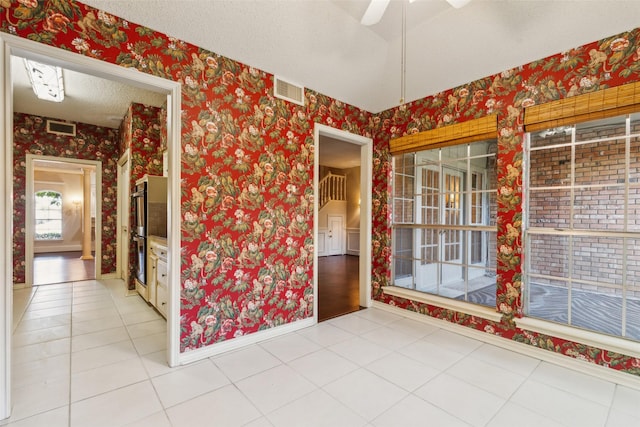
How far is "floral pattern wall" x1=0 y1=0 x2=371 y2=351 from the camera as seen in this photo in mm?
2021

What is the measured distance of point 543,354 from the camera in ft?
8.08

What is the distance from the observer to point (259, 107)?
2.77 m

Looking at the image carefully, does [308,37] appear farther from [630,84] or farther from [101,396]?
[101,396]

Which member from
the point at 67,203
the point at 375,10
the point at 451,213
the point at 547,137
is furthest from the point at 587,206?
the point at 67,203

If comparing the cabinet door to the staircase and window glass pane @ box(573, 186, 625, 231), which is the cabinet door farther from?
the staircase

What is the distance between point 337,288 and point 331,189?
14.9ft

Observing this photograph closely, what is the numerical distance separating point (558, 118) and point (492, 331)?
2061 mm

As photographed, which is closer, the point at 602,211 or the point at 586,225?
the point at 586,225

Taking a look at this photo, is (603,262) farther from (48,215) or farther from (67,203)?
(48,215)

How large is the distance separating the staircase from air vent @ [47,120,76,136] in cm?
581

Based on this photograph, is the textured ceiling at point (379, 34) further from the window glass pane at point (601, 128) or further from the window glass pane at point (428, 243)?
the window glass pane at point (428, 243)

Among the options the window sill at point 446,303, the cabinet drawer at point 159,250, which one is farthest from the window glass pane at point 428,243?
the cabinet drawer at point 159,250

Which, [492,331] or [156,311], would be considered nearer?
[492,331]

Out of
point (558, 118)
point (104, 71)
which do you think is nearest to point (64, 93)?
point (104, 71)
